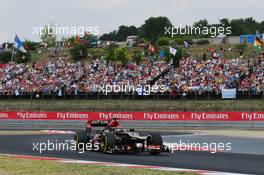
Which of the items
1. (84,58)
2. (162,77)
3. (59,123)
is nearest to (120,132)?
(59,123)

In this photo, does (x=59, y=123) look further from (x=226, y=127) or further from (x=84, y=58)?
(x=84, y=58)

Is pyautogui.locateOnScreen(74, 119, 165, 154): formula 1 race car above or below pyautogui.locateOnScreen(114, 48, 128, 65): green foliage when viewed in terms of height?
below

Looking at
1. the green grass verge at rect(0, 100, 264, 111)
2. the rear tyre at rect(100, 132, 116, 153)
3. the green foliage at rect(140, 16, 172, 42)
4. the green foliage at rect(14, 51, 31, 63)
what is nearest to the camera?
the rear tyre at rect(100, 132, 116, 153)

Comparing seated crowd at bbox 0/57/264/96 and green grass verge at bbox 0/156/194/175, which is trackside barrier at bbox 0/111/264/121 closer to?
seated crowd at bbox 0/57/264/96

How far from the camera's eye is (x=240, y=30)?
9175 centimetres

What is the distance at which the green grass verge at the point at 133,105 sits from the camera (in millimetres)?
36781

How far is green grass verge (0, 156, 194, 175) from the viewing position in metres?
11.6

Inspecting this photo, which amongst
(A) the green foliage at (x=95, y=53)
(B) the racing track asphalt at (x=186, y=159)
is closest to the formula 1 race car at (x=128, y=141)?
(B) the racing track asphalt at (x=186, y=159)

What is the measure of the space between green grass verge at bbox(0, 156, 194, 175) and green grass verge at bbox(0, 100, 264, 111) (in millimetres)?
23848

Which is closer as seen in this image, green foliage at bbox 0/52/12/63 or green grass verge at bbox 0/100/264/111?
green grass verge at bbox 0/100/264/111

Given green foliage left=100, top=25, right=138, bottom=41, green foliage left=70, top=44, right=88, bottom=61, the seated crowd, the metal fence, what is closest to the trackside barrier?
the metal fence

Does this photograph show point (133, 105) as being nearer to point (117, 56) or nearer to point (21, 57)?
point (117, 56)

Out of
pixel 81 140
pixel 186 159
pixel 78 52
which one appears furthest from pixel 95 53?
pixel 186 159

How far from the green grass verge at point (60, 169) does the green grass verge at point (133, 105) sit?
23848 millimetres
